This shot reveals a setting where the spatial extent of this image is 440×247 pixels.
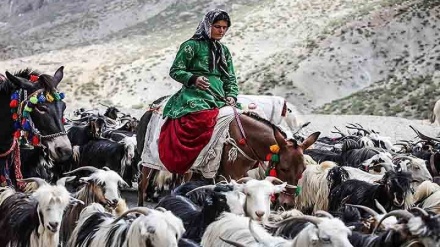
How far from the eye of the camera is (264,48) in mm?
37875

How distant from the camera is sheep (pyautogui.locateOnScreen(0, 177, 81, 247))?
5.21 metres

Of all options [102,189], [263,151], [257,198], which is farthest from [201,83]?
[257,198]

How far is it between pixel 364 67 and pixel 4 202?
26.7 meters

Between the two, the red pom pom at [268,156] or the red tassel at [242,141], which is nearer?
the red pom pom at [268,156]

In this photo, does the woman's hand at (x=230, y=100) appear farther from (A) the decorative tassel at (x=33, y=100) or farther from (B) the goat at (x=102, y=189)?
Answer: (A) the decorative tassel at (x=33, y=100)

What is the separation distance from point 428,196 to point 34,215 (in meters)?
3.80

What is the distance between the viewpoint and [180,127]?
769 cm

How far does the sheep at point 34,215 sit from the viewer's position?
17.1 ft

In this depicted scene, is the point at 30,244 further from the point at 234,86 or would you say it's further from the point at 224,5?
the point at 224,5

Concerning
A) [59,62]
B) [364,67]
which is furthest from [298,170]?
[59,62]

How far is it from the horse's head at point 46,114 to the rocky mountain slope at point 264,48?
20504 mm

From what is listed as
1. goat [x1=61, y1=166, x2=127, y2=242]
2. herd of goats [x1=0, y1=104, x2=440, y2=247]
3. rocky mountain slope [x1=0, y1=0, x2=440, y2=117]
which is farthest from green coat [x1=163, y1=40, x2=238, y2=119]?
rocky mountain slope [x1=0, y1=0, x2=440, y2=117]

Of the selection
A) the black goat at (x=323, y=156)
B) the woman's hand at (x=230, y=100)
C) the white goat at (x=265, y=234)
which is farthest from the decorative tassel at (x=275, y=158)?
the black goat at (x=323, y=156)

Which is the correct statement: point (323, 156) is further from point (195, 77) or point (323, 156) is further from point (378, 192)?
point (195, 77)
